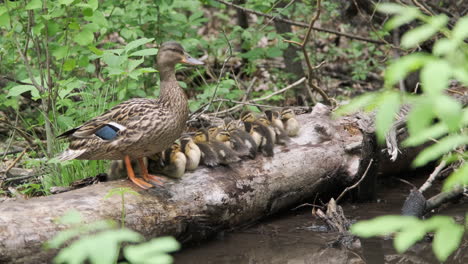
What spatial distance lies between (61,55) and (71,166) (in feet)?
3.05

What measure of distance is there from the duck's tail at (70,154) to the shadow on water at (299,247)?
3.38 feet

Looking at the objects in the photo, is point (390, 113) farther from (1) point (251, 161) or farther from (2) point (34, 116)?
(2) point (34, 116)

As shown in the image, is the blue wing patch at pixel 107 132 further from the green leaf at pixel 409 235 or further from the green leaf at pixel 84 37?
the green leaf at pixel 409 235

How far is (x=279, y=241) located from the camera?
16.0 feet

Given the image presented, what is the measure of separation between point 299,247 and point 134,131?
4.88ft

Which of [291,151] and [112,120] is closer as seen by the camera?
[112,120]

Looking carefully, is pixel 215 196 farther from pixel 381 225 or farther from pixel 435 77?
pixel 435 77

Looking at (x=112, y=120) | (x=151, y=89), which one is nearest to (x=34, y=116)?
(x=151, y=89)

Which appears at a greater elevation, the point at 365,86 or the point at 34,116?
the point at 34,116

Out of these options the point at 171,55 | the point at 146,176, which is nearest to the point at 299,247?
the point at 146,176

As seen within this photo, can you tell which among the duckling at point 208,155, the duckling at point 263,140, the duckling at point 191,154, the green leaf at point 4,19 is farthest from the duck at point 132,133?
the green leaf at point 4,19

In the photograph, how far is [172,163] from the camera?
15.7ft

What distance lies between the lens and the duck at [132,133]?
4.59 m

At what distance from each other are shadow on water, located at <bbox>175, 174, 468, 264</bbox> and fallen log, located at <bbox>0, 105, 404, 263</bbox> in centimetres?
13
